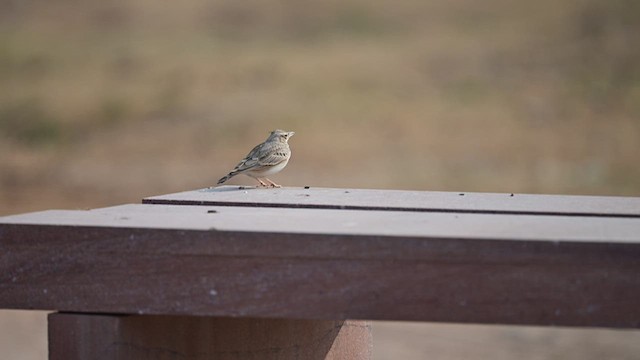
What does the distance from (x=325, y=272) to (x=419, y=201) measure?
1241mm

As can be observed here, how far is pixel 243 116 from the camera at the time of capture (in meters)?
19.5

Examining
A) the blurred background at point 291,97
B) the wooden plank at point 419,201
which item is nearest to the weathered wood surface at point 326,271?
the wooden plank at point 419,201

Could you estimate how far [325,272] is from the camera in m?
2.81

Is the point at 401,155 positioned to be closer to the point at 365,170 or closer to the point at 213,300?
the point at 365,170

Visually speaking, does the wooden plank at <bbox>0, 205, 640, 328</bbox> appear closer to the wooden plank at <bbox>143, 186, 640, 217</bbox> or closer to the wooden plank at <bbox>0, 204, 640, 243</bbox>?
the wooden plank at <bbox>0, 204, 640, 243</bbox>

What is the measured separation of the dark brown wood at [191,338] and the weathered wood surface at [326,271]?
5 cm

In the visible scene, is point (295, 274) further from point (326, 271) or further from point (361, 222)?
point (361, 222)

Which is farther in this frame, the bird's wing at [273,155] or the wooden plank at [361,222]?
the bird's wing at [273,155]

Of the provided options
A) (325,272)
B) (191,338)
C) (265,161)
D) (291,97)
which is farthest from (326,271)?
(291,97)

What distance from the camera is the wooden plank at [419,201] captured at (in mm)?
3686

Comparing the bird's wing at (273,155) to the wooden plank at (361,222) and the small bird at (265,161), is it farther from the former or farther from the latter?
the wooden plank at (361,222)

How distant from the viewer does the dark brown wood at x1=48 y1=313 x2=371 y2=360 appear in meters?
2.87

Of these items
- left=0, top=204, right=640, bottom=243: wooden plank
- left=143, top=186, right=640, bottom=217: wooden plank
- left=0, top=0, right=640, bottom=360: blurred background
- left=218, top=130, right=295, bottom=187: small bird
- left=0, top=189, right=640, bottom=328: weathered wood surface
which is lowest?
left=0, top=189, right=640, bottom=328: weathered wood surface

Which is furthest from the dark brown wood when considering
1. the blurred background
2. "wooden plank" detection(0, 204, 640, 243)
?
the blurred background
